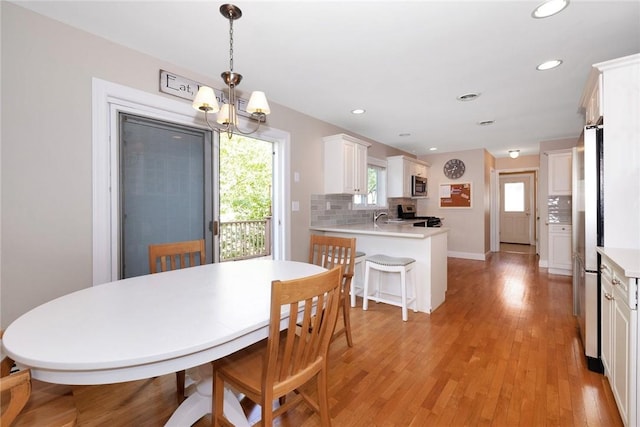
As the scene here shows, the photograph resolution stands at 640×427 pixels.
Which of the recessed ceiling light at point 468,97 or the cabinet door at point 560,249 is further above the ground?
the recessed ceiling light at point 468,97

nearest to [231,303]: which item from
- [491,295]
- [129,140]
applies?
[129,140]

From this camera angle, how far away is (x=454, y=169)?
6.34 m

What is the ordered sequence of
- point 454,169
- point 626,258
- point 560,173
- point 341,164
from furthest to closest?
1. point 454,169
2. point 560,173
3. point 341,164
4. point 626,258

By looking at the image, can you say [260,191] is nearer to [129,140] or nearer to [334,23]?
[129,140]

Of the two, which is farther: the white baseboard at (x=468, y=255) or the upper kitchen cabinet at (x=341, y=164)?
the white baseboard at (x=468, y=255)

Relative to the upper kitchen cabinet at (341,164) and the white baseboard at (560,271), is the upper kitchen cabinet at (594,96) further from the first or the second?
the white baseboard at (560,271)

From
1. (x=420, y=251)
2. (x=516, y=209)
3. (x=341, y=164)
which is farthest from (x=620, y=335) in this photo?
(x=516, y=209)

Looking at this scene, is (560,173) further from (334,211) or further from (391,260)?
(334,211)

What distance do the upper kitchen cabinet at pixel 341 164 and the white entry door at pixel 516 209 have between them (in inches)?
256

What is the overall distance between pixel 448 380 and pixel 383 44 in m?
2.40

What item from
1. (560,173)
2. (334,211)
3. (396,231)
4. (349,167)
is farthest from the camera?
(560,173)

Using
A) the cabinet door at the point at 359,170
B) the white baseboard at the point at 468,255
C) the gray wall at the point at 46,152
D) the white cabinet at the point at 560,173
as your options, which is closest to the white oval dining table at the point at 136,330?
the gray wall at the point at 46,152

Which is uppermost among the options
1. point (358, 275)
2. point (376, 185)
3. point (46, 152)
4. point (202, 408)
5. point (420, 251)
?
point (376, 185)

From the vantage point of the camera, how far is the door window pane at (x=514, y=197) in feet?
26.7
